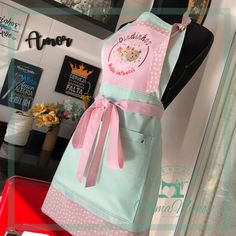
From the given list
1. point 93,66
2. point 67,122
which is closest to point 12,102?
point 67,122

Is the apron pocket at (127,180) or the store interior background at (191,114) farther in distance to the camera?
the store interior background at (191,114)

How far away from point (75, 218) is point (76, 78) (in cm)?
87

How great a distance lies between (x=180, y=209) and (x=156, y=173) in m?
0.19

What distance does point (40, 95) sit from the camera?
4.78 ft

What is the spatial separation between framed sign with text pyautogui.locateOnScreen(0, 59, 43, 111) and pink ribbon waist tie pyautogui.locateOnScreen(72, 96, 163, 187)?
73 centimetres

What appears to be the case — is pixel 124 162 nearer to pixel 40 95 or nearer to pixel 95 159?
pixel 95 159

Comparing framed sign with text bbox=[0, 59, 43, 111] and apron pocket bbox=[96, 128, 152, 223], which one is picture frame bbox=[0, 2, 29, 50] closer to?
framed sign with text bbox=[0, 59, 43, 111]

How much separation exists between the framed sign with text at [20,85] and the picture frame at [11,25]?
0.29ft

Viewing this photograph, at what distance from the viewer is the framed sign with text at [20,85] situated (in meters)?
1.41

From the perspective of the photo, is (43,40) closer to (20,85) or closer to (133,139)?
(20,85)

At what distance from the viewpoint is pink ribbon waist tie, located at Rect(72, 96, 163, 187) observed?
0.73 metres

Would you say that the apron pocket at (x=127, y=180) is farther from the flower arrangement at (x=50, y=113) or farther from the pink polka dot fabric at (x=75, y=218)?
the flower arrangement at (x=50, y=113)

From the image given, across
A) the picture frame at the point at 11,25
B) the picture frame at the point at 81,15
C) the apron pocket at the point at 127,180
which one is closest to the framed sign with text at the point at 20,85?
the picture frame at the point at 11,25

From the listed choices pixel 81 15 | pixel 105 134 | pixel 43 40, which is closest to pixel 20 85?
pixel 43 40
